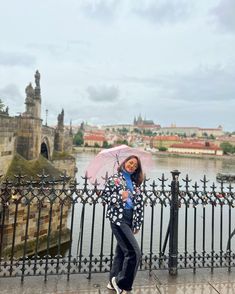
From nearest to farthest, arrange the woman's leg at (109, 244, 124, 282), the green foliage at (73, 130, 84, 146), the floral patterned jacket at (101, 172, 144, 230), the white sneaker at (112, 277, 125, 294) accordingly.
A: 1. the floral patterned jacket at (101, 172, 144, 230)
2. the white sneaker at (112, 277, 125, 294)
3. the woman's leg at (109, 244, 124, 282)
4. the green foliage at (73, 130, 84, 146)

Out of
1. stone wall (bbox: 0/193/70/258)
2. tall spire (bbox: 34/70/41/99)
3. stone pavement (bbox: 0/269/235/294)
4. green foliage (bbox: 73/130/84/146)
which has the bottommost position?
stone wall (bbox: 0/193/70/258)

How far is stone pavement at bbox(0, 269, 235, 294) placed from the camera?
154 inches

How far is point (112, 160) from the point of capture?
158 inches

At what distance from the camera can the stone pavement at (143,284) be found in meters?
3.92

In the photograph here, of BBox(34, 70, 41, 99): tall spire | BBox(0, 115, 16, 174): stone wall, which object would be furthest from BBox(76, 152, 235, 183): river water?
BBox(0, 115, 16, 174): stone wall

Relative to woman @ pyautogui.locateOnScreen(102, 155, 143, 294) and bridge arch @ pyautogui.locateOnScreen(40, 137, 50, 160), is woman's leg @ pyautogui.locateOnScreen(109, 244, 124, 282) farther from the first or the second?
bridge arch @ pyautogui.locateOnScreen(40, 137, 50, 160)

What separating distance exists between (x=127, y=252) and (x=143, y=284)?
852 millimetres

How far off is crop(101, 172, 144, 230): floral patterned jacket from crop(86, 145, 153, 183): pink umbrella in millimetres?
285

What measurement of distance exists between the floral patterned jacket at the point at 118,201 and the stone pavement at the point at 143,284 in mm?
990

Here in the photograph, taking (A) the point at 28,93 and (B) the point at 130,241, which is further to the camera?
(A) the point at 28,93

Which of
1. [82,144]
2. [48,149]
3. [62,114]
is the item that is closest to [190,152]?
[82,144]

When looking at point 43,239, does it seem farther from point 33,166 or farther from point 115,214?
point 115,214

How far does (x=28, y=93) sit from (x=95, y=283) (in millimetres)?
12215

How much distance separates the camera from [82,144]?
14262 centimetres
